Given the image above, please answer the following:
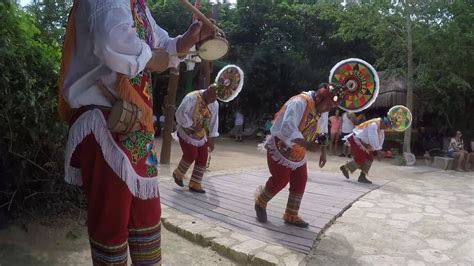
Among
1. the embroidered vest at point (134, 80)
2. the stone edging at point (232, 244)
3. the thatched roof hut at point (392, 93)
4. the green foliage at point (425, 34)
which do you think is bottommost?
the stone edging at point (232, 244)

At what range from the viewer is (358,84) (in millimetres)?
4469

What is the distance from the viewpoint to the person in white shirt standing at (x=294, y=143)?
413 centimetres

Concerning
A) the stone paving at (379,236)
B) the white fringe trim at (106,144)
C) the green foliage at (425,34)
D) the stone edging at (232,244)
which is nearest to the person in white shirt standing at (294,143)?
the stone paving at (379,236)

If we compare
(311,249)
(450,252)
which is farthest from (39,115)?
(450,252)

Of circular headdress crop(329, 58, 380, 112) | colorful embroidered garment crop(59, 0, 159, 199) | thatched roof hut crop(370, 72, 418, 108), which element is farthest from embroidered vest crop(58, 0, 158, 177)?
thatched roof hut crop(370, 72, 418, 108)

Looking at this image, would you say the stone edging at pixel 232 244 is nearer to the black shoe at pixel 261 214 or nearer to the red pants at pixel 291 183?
the black shoe at pixel 261 214

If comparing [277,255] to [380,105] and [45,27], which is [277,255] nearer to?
[45,27]

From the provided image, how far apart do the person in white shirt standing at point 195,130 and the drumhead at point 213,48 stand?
3.38 metres

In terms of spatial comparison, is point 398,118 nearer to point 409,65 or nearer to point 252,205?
point 409,65

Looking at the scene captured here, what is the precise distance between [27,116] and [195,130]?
9.44 ft

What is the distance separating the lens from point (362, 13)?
1255cm

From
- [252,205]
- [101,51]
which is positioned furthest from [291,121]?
[101,51]

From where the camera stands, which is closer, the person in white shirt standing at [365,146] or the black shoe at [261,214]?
the black shoe at [261,214]

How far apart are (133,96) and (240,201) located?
3.64 metres
